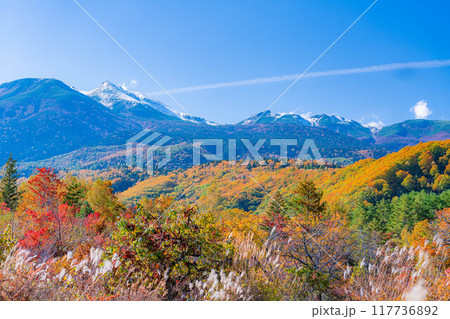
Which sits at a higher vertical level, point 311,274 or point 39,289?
point 39,289

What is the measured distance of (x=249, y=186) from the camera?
113 m

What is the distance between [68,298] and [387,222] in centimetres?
6002

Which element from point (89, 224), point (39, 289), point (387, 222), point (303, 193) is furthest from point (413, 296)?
point (387, 222)

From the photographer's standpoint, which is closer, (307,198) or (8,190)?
(307,198)

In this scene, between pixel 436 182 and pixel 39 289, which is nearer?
pixel 39 289

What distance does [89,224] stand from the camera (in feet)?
80.1

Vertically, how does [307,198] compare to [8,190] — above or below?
below

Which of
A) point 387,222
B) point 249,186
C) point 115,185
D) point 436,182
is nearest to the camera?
point 387,222

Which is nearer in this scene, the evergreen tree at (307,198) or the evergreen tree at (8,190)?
the evergreen tree at (307,198)

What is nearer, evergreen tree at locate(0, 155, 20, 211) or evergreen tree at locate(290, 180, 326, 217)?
evergreen tree at locate(290, 180, 326, 217)

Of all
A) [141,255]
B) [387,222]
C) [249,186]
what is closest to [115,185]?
[249,186]

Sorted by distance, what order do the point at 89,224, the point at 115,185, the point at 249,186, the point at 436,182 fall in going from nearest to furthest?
the point at 89,224 → the point at 436,182 → the point at 249,186 → the point at 115,185

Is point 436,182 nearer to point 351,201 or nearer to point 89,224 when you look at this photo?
point 351,201
